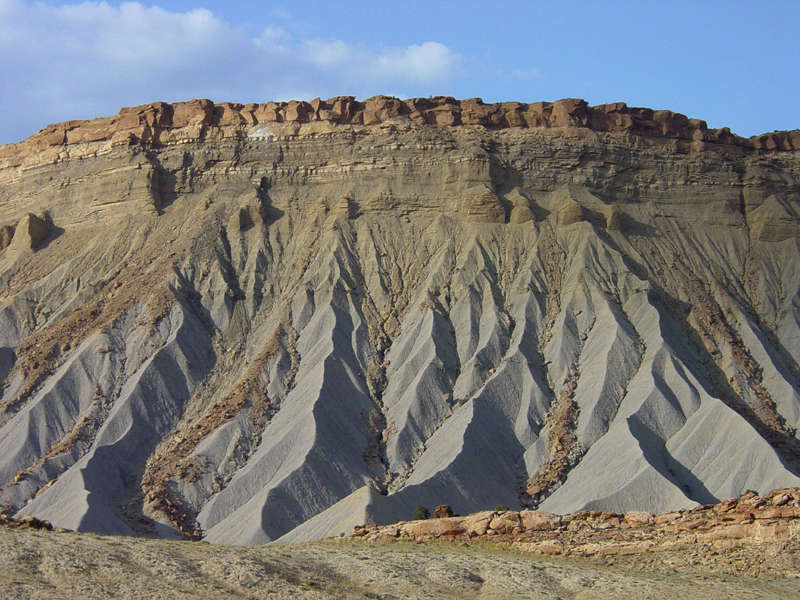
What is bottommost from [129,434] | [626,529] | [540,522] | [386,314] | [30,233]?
[626,529]

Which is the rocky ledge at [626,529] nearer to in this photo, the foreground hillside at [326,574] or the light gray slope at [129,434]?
the foreground hillside at [326,574]

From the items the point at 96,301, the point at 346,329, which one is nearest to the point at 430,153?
the point at 346,329

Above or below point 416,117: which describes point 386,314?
below

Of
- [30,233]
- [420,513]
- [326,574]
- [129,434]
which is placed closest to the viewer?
[326,574]

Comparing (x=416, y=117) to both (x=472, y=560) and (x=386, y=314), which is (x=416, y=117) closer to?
(x=386, y=314)

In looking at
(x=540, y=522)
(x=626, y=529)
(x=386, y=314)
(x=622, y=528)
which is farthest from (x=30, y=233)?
(x=626, y=529)

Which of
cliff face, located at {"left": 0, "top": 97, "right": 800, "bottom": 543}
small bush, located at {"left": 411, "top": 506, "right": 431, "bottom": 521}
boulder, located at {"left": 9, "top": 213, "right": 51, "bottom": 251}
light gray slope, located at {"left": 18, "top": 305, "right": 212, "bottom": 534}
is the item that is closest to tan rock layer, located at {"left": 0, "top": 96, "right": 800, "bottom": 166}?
cliff face, located at {"left": 0, "top": 97, "right": 800, "bottom": 543}

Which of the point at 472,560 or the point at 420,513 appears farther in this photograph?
the point at 420,513

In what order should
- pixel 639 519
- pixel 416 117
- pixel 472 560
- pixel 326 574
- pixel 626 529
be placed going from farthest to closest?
pixel 416 117 < pixel 639 519 < pixel 626 529 < pixel 472 560 < pixel 326 574

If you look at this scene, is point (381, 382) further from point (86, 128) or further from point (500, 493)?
point (86, 128)
